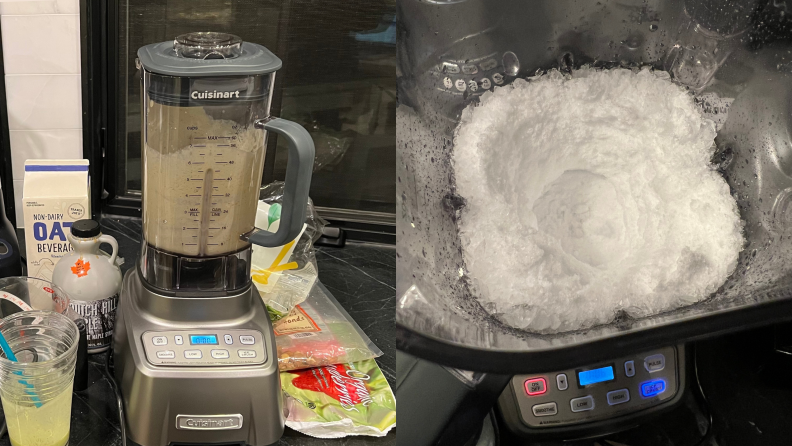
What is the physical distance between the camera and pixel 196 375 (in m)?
0.75

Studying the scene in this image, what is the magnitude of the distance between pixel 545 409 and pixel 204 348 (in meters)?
0.39

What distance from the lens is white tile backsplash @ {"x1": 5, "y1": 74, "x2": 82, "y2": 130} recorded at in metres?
1.12

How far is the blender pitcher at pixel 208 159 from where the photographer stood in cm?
73

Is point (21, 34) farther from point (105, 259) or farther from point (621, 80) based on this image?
point (621, 80)

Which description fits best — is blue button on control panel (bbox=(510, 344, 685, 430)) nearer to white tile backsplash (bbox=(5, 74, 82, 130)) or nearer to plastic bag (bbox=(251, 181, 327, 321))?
plastic bag (bbox=(251, 181, 327, 321))

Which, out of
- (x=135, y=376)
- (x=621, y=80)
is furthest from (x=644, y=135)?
(x=135, y=376)

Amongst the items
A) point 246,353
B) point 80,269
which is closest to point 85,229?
point 80,269

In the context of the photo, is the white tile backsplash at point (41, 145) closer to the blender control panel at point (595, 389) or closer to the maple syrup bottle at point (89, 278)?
the maple syrup bottle at point (89, 278)

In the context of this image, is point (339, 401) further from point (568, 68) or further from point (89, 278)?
point (568, 68)

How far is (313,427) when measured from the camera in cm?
82

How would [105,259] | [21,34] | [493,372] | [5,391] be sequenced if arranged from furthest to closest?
[21,34]
[105,259]
[5,391]
[493,372]

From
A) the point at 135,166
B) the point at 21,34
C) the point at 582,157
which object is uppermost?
the point at 582,157

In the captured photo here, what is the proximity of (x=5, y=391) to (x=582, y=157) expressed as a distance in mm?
621

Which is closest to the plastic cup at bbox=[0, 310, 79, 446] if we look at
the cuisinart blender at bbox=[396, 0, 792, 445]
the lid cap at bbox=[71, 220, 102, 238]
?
the lid cap at bbox=[71, 220, 102, 238]
